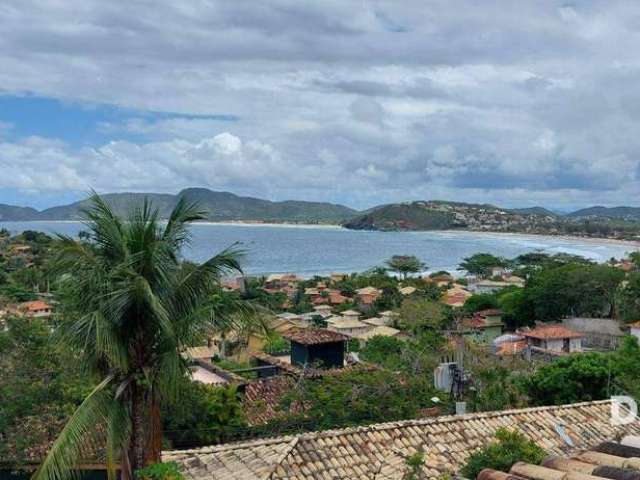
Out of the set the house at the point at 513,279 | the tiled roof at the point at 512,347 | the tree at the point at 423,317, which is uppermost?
the tree at the point at 423,317

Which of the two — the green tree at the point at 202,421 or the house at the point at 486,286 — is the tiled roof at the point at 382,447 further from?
the house at the point at 486,286

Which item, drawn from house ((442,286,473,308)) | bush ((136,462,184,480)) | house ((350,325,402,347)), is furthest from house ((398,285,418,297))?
bush ((136,462,184,480))

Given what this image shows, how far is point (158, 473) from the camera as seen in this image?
733cm

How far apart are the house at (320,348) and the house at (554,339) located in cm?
1867

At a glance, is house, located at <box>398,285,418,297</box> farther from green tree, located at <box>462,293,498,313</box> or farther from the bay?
the bay

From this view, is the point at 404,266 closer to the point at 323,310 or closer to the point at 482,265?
the point at 482,265

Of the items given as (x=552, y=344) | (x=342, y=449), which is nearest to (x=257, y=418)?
(x=342, y=449)

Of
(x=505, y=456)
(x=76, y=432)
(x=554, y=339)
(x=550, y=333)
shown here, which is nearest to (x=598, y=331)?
(x=550, y=333)

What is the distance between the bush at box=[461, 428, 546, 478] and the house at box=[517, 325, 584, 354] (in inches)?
1152

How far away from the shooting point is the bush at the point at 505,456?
6.93m

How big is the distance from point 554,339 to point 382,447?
29474mm

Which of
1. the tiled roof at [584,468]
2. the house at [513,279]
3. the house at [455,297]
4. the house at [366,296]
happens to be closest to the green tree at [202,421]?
the tiled roof at [584,468]

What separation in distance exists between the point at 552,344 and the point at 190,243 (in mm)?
31635

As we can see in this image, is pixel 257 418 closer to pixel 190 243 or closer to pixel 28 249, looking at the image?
pixel 190 243
